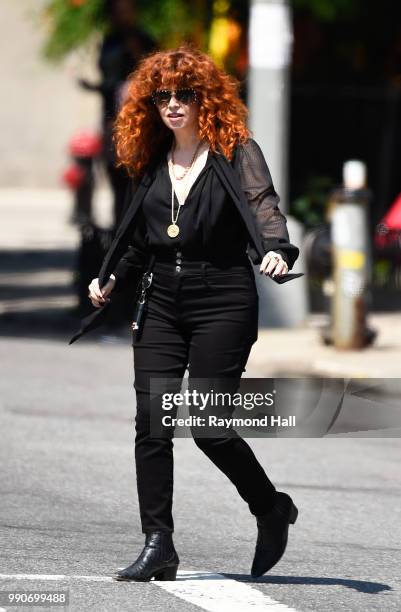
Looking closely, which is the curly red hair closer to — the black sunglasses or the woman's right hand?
the black sunglasses

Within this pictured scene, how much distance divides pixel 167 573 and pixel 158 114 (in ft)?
5.28

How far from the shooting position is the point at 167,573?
583 cm

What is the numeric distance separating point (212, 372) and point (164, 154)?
0.81 meters

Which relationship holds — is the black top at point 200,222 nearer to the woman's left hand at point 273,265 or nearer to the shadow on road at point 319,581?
the woman's left hand at point 273,265

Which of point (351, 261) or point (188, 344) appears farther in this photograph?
point (351, 261)

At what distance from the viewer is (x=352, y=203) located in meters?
12.6

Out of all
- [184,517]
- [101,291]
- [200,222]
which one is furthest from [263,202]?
[184,517]

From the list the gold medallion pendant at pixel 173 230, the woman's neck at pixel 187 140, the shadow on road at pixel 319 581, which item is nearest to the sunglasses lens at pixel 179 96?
the woman's neck at pixel 187 140

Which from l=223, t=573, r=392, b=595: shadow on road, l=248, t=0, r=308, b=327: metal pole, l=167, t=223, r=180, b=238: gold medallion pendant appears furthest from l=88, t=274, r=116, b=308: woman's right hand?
l=248, t=0, r=308, b=327: metal pole

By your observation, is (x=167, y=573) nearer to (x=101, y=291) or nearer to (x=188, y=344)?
(x=188, y=344)

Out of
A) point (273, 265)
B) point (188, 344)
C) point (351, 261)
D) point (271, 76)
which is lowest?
point (188, 344)

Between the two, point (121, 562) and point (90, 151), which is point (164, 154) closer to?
point (121, 562)

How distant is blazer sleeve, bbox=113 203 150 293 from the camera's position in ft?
19.3

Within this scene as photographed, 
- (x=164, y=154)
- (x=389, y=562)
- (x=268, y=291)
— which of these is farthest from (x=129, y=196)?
(x=268, y=291)
